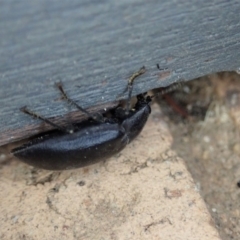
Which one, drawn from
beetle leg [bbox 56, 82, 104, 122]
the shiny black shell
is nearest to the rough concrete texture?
the shiny black shell

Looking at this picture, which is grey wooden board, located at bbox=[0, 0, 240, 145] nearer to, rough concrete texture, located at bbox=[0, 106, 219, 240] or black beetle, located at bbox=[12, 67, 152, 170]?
black beetle, located at bbox=[12, 67, 152, 170]

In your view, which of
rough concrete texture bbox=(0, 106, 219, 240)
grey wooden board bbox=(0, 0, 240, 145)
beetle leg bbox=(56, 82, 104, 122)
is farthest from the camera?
rough concrete texture bbox=(0, 106, 219, 240)

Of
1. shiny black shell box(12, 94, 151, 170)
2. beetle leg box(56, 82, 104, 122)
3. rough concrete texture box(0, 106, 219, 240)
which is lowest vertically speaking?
Result: rough concrete texture box(0, 106, 219, 240)

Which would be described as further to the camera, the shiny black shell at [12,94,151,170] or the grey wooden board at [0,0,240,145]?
the shiny black shell at [12,94,151,170]

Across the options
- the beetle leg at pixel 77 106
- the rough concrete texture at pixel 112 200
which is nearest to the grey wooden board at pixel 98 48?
the beetle leg at pixel 77 106

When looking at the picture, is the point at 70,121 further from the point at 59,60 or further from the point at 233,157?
the point at 233,157

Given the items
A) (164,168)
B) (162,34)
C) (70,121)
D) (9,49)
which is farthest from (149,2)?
(164,168)

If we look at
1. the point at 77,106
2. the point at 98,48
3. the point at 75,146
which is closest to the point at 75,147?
the point at 75,146
